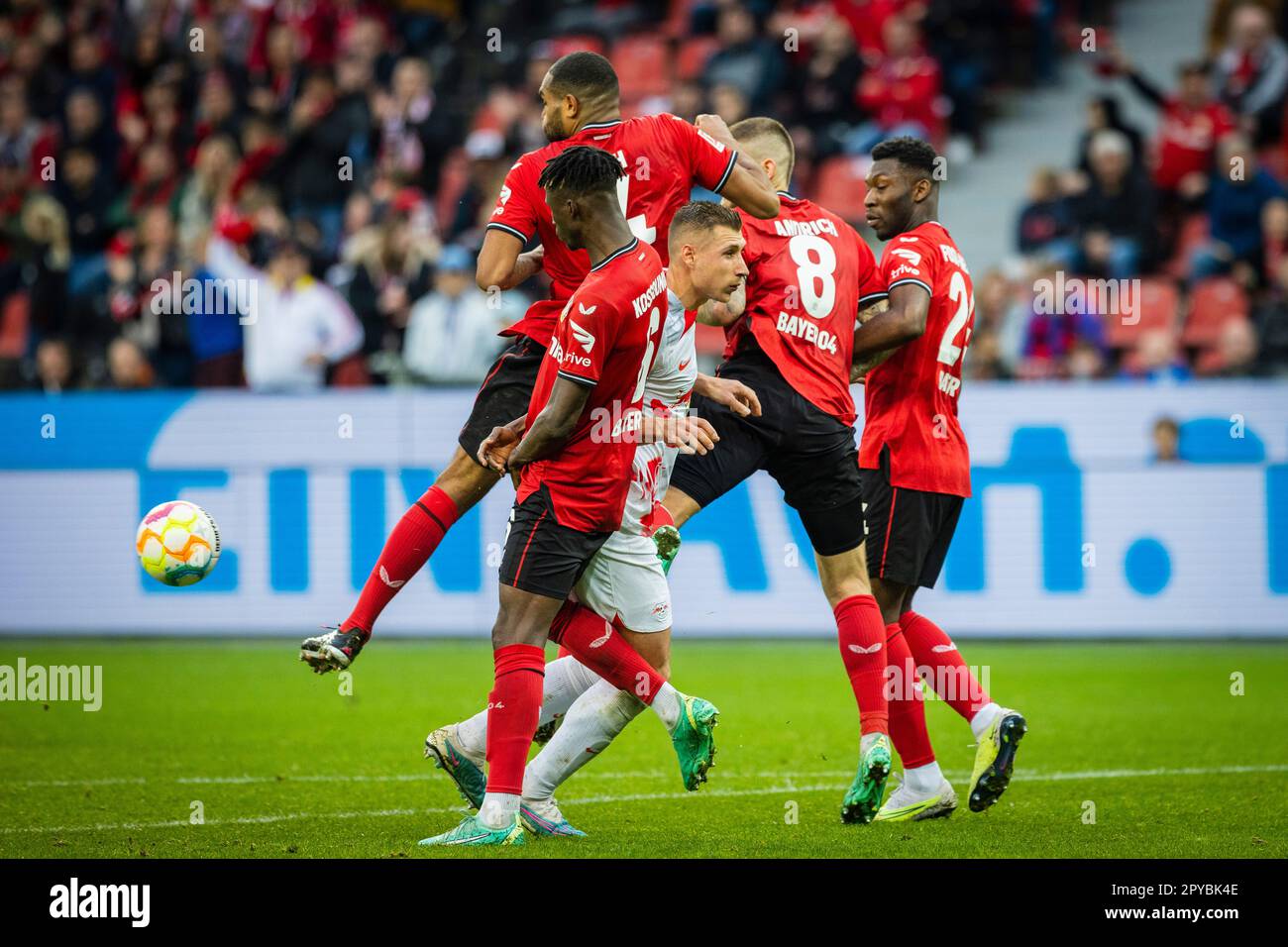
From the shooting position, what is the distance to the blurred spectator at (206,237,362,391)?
14.4 metres

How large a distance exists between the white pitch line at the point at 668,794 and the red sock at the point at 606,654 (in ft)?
3.49

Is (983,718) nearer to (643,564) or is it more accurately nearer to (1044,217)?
(643,564)

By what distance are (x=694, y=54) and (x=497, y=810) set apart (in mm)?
13474

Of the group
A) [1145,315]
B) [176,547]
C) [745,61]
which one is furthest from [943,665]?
[745,61]

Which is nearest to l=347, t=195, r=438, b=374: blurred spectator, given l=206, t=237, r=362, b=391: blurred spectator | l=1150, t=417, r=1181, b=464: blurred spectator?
l=206, t=237, r=362, b=391: blurred spectator

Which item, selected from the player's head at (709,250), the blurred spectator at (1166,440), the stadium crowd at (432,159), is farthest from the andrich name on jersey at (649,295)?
the stadium crowd at (432,159)

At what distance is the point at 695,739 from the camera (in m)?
6.23

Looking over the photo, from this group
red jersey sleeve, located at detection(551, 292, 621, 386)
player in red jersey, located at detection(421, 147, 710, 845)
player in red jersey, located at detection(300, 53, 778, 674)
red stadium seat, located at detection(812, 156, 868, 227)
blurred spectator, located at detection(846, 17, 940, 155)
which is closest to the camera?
red jersey sleeve, located at detection(551, 292, 621, 386)

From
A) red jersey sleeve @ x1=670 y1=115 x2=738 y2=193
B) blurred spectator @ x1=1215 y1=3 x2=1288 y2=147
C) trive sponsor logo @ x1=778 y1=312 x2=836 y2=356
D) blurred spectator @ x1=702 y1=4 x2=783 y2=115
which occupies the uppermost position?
blurred spectator @ x1=702 y1=4 x2=783 y2=115

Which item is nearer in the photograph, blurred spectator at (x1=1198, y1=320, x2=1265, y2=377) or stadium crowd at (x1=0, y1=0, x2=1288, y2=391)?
blurred spectator at (x1=1198, y1=320, x2=1265, y2=377)

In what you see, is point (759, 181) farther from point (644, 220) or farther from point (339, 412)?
point (339, 412)

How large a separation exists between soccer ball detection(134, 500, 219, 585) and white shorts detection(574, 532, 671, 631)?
1706 mm

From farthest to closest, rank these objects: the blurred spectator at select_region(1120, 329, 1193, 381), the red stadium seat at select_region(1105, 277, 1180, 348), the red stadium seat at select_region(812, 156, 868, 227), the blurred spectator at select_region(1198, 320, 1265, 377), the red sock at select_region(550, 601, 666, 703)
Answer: the red stadium seat at select_region(812, 156, 868, 227) < the red stadium seat at select_region(1105, 277, 1180, 348) < the blurred spectator at select_region(1120, 329, 1193, 381) < the blurred spectator at select_region(1198, 320, 1265, 377) < the red sock at select_region(550, 601, 666, 703)
